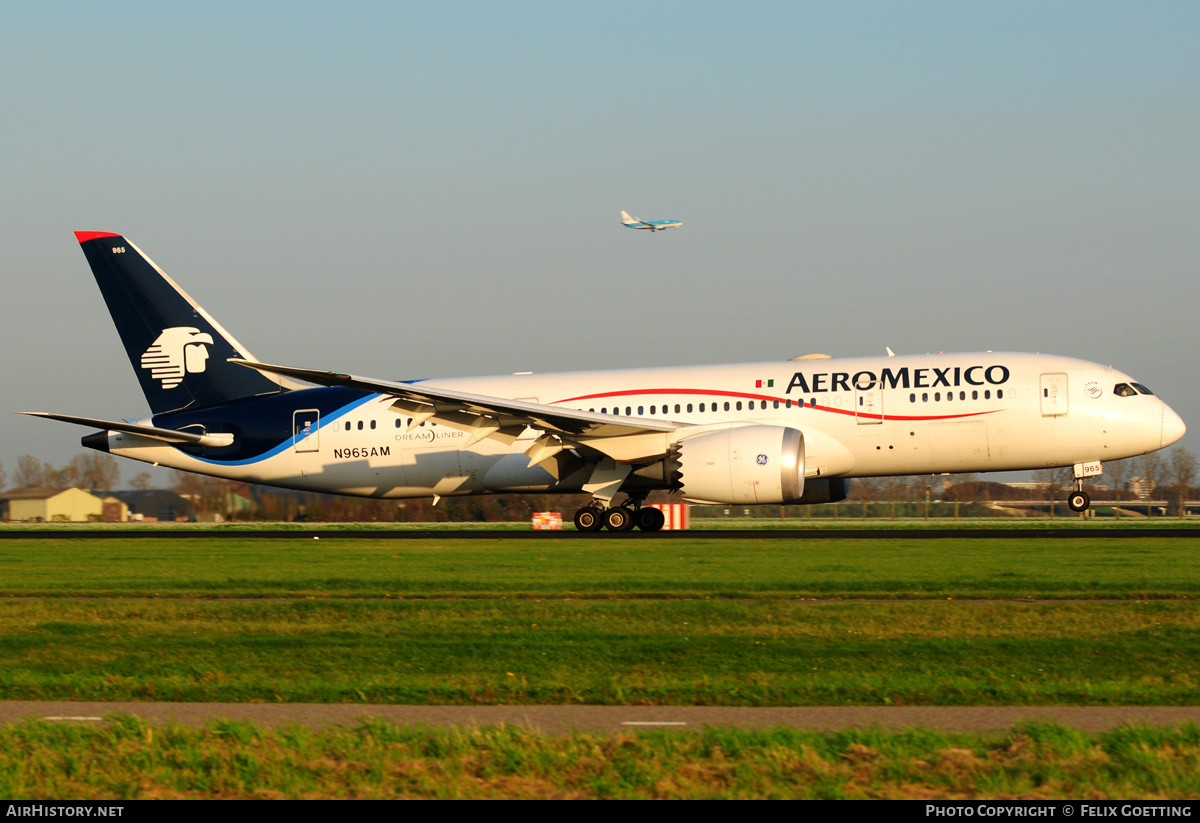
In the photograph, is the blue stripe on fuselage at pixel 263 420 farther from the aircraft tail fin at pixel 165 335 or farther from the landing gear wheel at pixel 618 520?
the landing gear wheel at pixel 618 520

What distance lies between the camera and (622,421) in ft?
91.2

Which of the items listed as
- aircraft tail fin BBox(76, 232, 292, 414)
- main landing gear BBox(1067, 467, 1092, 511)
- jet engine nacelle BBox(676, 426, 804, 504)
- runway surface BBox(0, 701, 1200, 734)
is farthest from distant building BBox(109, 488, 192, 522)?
runway surface BBox(0, 701, 1200, 734)

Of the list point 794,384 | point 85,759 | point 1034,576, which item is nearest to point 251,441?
point 794,384

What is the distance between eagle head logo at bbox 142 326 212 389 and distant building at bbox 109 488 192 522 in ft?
65.2

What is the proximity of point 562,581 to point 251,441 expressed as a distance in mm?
17617

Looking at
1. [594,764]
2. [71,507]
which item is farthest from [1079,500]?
[71,507]

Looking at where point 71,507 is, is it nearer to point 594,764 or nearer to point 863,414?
point 863,414

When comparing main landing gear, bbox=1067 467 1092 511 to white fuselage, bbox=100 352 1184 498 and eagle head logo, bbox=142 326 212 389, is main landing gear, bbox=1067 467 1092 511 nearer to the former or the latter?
white fuselage, bbox=100 352 1184 498

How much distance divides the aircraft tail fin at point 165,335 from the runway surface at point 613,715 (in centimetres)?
2554

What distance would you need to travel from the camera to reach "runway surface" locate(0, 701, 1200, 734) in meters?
7.38

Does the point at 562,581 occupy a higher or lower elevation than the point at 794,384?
lower

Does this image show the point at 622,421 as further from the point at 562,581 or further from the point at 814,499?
the point at 562,581
